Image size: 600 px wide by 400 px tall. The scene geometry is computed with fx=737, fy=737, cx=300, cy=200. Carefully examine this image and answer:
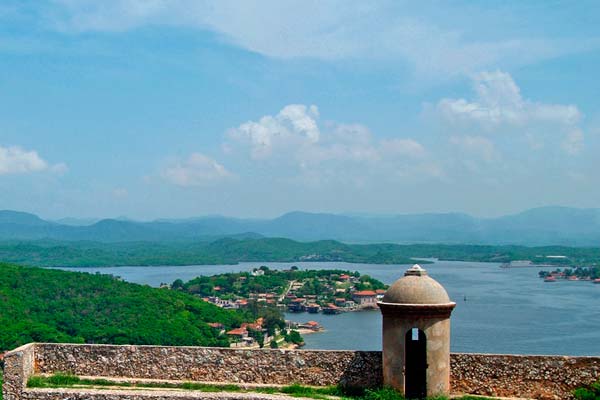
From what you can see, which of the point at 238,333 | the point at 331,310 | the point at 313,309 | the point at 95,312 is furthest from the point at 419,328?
the point at 313,309

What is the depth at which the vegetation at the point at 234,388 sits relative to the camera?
29.4ft

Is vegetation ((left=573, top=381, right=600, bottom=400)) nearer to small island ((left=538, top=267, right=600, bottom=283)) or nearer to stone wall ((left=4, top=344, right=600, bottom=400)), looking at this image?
stone wall ((left=4, top=344, right=600, bottom=400))

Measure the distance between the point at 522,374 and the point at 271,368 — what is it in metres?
3.15

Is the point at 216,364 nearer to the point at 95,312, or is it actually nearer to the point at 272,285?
the point at 95,312

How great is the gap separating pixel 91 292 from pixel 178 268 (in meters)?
108

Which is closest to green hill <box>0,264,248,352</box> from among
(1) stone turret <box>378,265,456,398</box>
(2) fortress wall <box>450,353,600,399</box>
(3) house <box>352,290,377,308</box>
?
(3) house <box>352,290,377,308</box>

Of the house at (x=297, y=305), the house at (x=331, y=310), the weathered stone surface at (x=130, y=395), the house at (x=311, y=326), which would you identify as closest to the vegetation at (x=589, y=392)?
the weathered stone surface at (x=130, y=395)

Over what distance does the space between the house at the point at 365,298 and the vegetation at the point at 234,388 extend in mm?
93664

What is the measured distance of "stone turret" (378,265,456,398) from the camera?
8859 mm

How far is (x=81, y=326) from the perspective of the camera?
211 feet

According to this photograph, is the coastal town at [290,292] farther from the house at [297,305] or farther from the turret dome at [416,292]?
the turret dome at [416,292]

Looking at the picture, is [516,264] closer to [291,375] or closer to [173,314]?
[173,314]

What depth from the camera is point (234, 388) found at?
9.37 meters

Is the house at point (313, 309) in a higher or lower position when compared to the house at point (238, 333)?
lower
